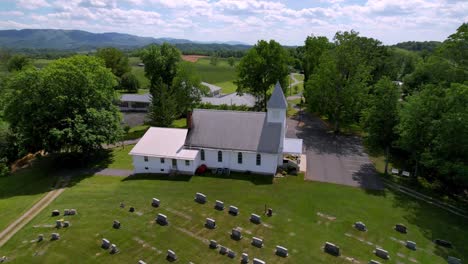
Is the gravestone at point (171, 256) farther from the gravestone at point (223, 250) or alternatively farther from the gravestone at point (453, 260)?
Result: the gravestone at point (453, 260)

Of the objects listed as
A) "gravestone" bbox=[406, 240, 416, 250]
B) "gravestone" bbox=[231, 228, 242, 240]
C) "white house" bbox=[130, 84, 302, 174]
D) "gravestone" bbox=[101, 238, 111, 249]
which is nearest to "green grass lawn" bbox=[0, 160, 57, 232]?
"white house" bbox=[130, 84, 302, 174]

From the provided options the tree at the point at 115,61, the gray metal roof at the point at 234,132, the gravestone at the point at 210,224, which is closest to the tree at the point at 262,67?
the gray metal roof at the point at 234,132

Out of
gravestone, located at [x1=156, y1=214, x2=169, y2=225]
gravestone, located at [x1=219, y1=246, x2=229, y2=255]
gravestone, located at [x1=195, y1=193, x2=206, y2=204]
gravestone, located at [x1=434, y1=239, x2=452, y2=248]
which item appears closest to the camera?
gravestone, located at [x1=219, y1=246, x2=229, y2=255]

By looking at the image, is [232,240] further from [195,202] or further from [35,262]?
[35,262]

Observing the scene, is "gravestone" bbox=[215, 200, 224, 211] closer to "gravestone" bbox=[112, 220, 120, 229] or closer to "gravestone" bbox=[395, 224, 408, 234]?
"gravestone" bbox=[112, 220, 120, 229]

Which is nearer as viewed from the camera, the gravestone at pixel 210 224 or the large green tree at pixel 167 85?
the gravestone at pixel 210 224

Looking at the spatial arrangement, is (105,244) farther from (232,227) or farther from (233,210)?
(233,210)
